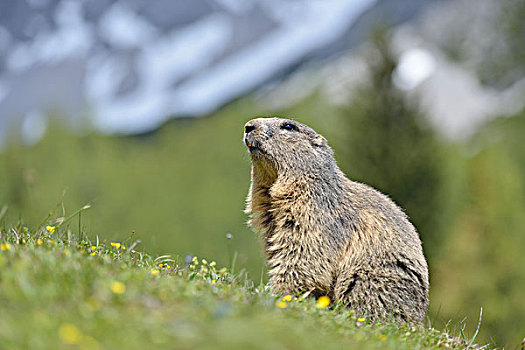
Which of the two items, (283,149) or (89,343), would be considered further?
(283,149)

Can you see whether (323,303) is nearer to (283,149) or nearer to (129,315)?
(129,315)

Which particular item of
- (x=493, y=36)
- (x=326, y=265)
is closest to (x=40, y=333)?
(x=326, y=265)

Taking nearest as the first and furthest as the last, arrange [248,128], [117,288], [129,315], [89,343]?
[89,343] < [129,315] < [117,288] < [248,128]

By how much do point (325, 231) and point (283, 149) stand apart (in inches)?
60.6

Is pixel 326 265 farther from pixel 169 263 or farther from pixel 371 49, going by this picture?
pixel 371 49

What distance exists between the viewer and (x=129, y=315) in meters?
3.42

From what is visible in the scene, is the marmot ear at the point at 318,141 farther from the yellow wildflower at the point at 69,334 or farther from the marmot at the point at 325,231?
the yellow wildflower at the point at 69,334

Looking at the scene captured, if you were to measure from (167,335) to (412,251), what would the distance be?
521cm

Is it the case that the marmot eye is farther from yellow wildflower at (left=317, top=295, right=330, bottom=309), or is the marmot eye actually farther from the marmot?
yellow wildflower at (left=317, top=295, right=330, bottom=309)

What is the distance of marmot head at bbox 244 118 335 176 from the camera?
8.18 metres

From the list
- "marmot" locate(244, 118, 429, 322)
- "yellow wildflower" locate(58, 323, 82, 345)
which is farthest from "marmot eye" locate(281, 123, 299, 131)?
"yellow wildflower" locate(58, 323, 82, 345)

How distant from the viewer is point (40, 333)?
3.04m

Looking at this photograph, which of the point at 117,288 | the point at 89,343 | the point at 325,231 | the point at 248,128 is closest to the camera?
the point at 89,343

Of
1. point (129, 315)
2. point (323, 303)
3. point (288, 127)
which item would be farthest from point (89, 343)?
point (288, 127)
